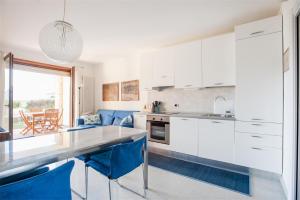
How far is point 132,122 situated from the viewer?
390cm

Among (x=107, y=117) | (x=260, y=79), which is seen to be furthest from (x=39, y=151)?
(x=107, y=117)

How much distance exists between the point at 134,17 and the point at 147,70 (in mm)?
1479

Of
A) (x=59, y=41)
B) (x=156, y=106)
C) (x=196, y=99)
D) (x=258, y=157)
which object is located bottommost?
(x=258, y=157)

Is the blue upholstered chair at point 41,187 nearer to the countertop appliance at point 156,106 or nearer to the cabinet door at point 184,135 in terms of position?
the cabinet door at point 184,135

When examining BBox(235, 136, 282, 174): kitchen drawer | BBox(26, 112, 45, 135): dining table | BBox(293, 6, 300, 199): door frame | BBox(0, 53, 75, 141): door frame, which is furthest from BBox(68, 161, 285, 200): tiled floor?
BBox(26, 112, 45, 135): dining table

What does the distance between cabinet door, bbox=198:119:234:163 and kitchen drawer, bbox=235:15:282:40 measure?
1.38 m

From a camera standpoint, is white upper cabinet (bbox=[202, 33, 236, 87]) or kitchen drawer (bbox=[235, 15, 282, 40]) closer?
kitchen drawer (bbox=[235, 15, 282, 40])

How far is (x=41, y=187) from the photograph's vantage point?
931mm

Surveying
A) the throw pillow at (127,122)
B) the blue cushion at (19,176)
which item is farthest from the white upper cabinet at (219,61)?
the blue cushion at (19,176)

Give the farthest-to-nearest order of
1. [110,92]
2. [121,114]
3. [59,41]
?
[110,92] < [121,114] < [59,41]

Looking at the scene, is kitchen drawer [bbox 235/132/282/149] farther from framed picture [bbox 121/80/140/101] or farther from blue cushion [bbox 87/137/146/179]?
framed picture [bbox 121/80/140/101]

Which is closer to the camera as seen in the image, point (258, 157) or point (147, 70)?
point (258, 157)

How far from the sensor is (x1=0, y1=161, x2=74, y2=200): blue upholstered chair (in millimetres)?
823

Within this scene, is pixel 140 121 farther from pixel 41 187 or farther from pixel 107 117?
pixel 41 187
